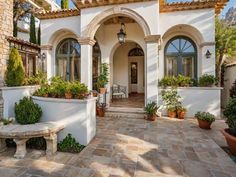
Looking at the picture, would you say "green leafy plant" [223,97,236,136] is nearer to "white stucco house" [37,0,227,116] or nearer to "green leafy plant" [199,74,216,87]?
"white stucco house" [37,0,227,116]

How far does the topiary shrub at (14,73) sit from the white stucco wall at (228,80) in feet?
30.4

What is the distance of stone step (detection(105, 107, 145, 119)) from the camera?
7066 mm

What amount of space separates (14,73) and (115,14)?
4319 mm

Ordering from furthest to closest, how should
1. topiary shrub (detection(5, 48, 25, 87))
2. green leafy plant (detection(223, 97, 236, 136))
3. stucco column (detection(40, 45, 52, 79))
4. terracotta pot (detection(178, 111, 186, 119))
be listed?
1. stucco column (detection(40, 45, 52, 79))
2. terracotta pot (detection(178, 111, 186, 119))
3. topiary shrub (detection(5, 48, 25, 87))
4. green leafy plant (detection(223, 97, 236, 136))

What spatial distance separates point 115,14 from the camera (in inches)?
279

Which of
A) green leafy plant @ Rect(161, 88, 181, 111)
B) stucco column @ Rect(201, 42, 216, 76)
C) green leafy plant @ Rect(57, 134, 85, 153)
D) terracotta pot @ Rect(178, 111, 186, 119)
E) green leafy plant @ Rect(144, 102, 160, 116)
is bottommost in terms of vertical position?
green leafy plant @ Rect(57, 134, 85, 153)

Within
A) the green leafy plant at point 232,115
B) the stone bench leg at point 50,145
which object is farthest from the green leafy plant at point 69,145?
the green leafy plant at point 232,115

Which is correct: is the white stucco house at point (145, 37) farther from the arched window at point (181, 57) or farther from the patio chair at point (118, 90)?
the patio chair at point (118, 90)

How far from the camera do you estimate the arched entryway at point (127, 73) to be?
33.3ft

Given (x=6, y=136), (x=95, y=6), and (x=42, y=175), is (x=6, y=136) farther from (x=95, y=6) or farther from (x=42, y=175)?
(x=95, y=6)

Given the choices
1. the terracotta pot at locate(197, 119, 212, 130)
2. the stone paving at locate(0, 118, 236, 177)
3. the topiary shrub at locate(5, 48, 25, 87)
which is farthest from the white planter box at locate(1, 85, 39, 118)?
the terracotta pot at locate(197, 119, 212, 130)

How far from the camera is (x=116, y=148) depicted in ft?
13.4

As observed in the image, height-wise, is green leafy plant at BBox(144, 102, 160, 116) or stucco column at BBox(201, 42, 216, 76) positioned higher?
stucco column at BBox(201, 42, 216, 76)

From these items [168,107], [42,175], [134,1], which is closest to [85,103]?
[42,175]
